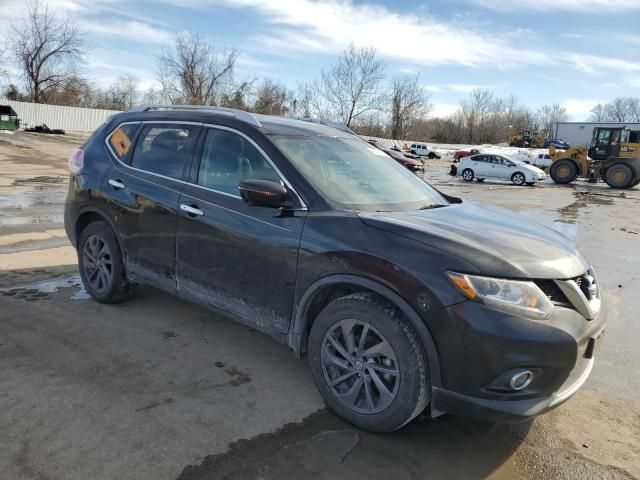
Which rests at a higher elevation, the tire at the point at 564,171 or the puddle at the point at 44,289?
the tire at the point at 564,171

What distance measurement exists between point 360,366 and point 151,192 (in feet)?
7.18

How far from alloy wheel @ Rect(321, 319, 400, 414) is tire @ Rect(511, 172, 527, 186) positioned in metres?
25.4

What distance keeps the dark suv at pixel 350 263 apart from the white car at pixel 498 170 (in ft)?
78.4

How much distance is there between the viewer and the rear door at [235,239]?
3.19m

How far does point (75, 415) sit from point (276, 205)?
1667 millimetres

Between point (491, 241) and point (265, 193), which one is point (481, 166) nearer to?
point (491, 241)

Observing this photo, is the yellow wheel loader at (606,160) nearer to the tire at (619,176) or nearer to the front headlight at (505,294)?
the tire at (619,176)

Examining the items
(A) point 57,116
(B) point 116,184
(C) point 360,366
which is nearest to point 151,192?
(B) point 116,184

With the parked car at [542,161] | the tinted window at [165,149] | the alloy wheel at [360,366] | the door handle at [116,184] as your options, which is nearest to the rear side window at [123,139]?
the tinted window at [165,149]

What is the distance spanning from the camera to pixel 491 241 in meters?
2.83

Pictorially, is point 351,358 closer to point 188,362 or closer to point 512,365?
point 512,365

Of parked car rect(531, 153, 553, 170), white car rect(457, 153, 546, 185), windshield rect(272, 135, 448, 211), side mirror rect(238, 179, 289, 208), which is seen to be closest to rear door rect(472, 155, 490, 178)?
white car rect(457, 153, 546, 185)

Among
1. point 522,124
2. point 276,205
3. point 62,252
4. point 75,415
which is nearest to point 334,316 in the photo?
point 276,205

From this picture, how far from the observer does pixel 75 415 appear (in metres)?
2.90
